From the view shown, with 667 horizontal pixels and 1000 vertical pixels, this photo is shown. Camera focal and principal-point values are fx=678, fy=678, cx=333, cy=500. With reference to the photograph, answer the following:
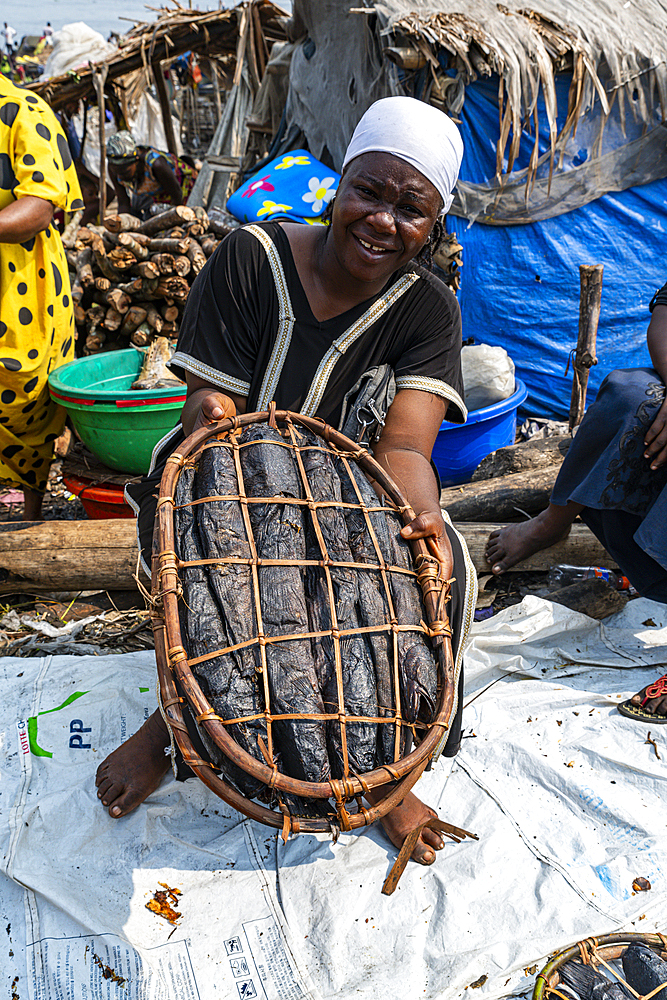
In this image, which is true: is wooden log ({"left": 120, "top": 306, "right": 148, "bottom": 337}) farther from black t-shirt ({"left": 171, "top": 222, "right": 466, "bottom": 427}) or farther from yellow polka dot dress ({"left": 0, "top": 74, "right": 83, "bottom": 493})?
black t-shirt ({"left": 171, "top": 222, "right": 466, "bottom": 427})

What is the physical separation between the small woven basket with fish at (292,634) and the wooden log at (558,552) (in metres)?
1.33

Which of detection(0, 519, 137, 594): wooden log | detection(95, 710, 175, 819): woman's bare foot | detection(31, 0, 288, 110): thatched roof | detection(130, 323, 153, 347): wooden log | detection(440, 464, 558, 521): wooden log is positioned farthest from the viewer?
detection(31, 0, 288, 110): thatched roof

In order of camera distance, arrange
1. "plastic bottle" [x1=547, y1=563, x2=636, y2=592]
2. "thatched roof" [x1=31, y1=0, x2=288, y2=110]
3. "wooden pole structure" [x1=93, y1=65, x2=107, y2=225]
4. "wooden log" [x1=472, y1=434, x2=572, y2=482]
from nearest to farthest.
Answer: "plastic bottle" [x1=547, y1=563, x2=636, y2=592], "wooden log" [x1=472, y1=434, x2=572, y2=482], "wooden pole structure" [x1=93, y1=65, x2=107, y2=225], "thatched roof" [x1=31, y1=0, x2=288, y2=110]

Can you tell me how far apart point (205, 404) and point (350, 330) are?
49 cm

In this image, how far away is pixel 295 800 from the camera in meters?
1.29

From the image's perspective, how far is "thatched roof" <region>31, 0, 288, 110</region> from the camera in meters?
7.52

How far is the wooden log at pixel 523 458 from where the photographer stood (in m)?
3.29

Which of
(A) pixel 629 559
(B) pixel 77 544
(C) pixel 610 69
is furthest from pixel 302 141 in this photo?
(A) pixel 629 559

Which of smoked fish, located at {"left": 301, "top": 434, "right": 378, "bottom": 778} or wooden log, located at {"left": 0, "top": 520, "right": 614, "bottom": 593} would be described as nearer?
smoked fish, located at {"left": 301, "top": 434, "right": 378, "bottom": 778}

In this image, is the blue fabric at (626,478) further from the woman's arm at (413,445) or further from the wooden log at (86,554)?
the woman's arm at (413,445)

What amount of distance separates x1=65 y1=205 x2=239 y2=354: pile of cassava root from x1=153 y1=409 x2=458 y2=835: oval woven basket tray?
132 inches

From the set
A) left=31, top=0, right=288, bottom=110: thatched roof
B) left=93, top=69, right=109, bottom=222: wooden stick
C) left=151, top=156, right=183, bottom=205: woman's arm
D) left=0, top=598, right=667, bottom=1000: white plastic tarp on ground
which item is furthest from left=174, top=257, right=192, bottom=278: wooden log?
left=31, top=0, right=288, bottom=110: thatched roof

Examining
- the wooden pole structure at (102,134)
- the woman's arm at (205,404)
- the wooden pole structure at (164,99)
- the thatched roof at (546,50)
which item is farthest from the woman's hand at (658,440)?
the wooden pole structure at (164,99)

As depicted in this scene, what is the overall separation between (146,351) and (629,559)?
286cm
